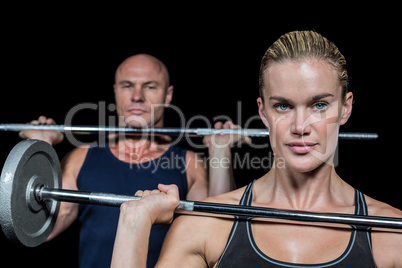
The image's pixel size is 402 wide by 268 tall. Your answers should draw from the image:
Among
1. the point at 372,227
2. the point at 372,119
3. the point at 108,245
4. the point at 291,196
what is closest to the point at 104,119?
the point at 108,245

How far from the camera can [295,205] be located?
1.30 meters


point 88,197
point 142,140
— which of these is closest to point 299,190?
point 88,197

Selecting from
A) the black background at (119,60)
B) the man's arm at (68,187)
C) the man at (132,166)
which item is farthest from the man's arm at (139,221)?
the black background at (119,60)

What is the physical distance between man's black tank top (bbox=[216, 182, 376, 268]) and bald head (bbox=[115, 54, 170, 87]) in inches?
41.7

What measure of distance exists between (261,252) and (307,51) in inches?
20.7

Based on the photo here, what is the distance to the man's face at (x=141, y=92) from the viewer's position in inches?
80.2

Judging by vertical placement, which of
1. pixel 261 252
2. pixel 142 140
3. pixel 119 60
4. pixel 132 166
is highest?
pixel 119 60

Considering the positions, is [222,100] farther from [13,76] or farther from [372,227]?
[372,227]

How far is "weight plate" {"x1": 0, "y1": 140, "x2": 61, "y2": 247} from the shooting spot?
1.28 metres

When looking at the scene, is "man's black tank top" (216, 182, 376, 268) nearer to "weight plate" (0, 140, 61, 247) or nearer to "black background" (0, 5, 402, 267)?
"weight plate" (0, 140, 61, 247)

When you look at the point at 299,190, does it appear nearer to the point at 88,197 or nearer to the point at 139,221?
the point at 139,221

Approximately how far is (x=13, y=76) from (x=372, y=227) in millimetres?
2223

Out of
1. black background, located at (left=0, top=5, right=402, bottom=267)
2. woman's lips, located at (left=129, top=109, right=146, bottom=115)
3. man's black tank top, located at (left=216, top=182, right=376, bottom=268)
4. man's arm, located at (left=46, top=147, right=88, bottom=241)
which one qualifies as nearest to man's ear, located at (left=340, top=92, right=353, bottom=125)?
man's black tank top, located at (left=216, top=182, right=376, bottom=268)

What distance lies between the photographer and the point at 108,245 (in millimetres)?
1762
